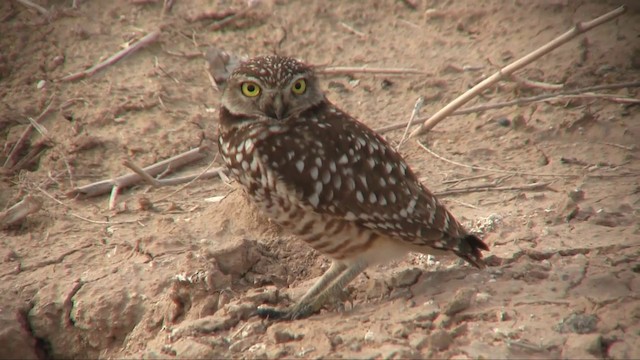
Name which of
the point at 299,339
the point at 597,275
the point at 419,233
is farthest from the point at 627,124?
the point at 299,339

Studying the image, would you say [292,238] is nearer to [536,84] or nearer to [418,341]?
[418,341]

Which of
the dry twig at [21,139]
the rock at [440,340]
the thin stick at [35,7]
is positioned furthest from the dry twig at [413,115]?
the thin stick at [35,7]

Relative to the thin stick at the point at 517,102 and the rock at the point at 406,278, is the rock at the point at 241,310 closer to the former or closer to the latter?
the rock at the point at 406,278

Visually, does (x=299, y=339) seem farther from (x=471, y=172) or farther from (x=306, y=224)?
(x=471, y=172)

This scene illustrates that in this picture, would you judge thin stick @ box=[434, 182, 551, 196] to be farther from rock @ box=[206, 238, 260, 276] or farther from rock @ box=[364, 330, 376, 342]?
rock @ box=[364, 330, 376, 342]

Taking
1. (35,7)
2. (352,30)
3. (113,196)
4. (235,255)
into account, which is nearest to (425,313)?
Result: (235,255)

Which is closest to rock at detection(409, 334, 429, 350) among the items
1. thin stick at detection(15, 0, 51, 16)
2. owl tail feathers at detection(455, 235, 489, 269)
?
owl tail feathers at detection(455, 235, 489, 269)

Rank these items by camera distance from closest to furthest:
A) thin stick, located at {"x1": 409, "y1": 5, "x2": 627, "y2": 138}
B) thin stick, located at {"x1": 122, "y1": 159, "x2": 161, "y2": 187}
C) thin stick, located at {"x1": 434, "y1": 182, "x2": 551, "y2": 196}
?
thin stick, located at {"x1": 409, "y1": 5, "x2": 627, "y2": 138} → thin stick, located at {"x1": 434, "y1": 182, "x2": 551, "y2": 196} → thin stick, located at {"x1": 122, "y1": 159, "x2": 161, "y2": 187}
